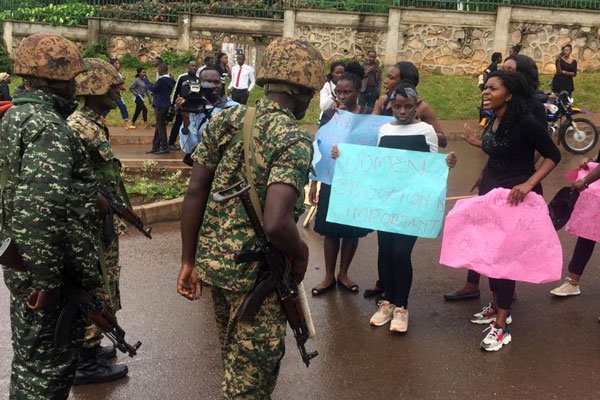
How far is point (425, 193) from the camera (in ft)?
16.1

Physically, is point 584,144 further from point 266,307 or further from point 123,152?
point 266,307

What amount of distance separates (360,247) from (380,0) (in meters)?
13.2

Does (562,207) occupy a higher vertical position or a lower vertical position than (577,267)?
higher

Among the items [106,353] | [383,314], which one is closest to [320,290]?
[383,314]

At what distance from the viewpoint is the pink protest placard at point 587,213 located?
206 inches

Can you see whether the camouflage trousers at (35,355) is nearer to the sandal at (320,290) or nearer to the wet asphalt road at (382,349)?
the wet asphalt road at (382,349)

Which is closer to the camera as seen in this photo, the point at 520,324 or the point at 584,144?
the point at 520,324

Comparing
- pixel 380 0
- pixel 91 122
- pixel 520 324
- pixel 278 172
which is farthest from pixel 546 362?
pixel 380 0

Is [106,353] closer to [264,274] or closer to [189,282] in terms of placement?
[189,282]

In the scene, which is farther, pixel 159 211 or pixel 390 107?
pixel 159 211

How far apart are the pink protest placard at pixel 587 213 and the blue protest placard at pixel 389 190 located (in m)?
1.23

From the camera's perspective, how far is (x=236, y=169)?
2943 millimetres

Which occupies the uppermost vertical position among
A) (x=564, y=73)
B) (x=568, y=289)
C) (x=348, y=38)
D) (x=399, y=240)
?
(x=348, y=38)

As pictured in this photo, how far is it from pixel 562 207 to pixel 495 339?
47.6 inches
